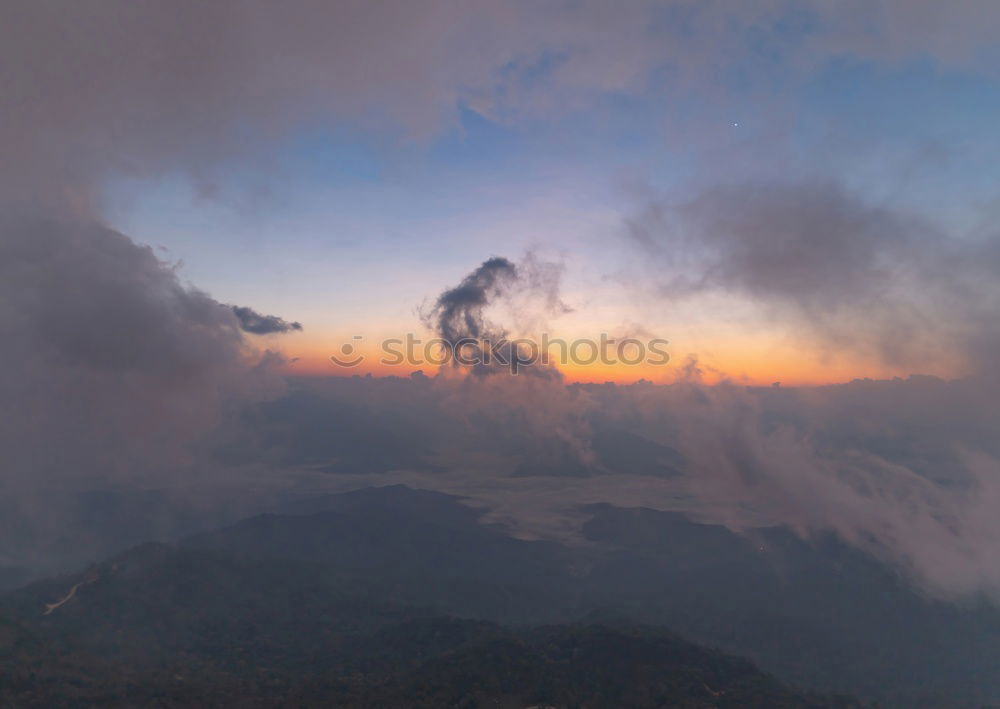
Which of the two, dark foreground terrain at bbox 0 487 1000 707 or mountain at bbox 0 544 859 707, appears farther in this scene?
dark foreground terrain at bbox 0 487 1000 707

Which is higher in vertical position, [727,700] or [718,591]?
[727,700]

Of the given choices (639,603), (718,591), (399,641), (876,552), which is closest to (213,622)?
(399,641)

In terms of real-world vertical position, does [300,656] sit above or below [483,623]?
below

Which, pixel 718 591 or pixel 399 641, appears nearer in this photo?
pixel 399 641

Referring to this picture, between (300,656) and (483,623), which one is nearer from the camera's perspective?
(300,656)

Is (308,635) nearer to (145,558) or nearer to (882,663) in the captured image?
(145,558)

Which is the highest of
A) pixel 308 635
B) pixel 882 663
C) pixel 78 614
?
pixel 78 614

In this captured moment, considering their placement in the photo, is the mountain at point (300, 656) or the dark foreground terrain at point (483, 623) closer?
the mountain at point (300, 656)

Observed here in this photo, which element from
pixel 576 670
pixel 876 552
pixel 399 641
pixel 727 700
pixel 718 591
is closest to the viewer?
pixel 727 700
